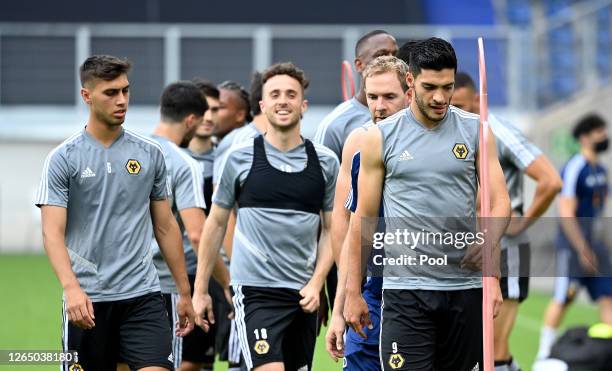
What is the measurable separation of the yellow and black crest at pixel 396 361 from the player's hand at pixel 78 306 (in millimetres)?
1732

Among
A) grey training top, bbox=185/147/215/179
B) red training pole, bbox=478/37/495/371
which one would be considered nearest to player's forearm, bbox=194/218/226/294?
grey training top, bbox=185/147/215/179

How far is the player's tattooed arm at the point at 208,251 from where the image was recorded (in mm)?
9164

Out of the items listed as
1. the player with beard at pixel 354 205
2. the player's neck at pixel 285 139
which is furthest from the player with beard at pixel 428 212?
the player's neck at pixel 285 139

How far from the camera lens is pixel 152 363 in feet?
25.9

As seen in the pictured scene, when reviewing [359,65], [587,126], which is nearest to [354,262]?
[359,65]

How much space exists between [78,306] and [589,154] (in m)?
8.91

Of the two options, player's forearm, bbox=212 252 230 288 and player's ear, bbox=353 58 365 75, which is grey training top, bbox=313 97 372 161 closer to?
player's ear, bbox=353 58 365 75

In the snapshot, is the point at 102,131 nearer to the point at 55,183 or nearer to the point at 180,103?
the point at 55,183

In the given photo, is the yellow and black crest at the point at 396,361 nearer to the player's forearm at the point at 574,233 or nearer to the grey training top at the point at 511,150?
the grey training top at the point at 511,150

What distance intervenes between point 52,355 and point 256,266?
4.81 ft

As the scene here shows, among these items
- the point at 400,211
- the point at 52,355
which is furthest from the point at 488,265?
the point at 52,355

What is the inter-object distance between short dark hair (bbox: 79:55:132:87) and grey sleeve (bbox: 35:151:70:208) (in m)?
0.52

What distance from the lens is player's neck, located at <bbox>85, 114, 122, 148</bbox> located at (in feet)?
26.4

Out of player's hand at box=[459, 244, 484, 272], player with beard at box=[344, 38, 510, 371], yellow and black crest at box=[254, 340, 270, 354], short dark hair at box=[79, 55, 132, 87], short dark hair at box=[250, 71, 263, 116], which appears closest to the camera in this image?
player with beard at box=[344, 38, 510, 371]
